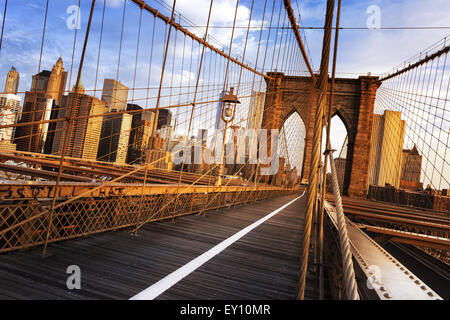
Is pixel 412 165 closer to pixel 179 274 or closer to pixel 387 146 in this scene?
pixel 387 146

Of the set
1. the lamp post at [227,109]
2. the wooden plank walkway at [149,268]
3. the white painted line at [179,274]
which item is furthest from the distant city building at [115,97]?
the white painted line at [179,274]

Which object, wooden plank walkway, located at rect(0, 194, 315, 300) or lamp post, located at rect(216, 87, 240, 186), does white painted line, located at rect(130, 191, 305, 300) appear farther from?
lamp post, located at rect(216, 87, 240, 186)

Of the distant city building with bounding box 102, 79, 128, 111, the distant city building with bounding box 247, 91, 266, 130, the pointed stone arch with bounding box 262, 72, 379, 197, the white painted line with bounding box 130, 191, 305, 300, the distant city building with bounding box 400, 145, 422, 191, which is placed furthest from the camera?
the distant city building with bounding box 400, 145, 422, 191

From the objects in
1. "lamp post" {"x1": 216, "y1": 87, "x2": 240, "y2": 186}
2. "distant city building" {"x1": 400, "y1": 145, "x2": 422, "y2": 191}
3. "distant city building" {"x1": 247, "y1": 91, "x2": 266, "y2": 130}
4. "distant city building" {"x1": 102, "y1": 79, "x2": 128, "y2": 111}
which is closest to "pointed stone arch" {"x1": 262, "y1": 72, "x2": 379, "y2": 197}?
"distant city building" {"x1": 400, "y1": 145, "x2": 422, "y2": 191}

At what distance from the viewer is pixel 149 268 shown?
2.43m

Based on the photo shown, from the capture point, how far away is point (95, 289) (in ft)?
6.32

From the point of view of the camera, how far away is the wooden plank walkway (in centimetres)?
193

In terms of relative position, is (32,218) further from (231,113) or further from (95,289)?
(231,113)

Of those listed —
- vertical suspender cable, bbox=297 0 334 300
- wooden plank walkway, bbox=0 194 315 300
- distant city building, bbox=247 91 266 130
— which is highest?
distant city building, bbox=247 91 266 130

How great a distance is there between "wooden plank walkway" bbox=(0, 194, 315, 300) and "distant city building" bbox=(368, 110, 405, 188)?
2119cm

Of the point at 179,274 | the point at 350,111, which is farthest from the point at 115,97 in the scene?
the point at 350,111

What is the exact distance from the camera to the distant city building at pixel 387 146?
22922mm

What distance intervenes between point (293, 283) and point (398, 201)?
18.5m
